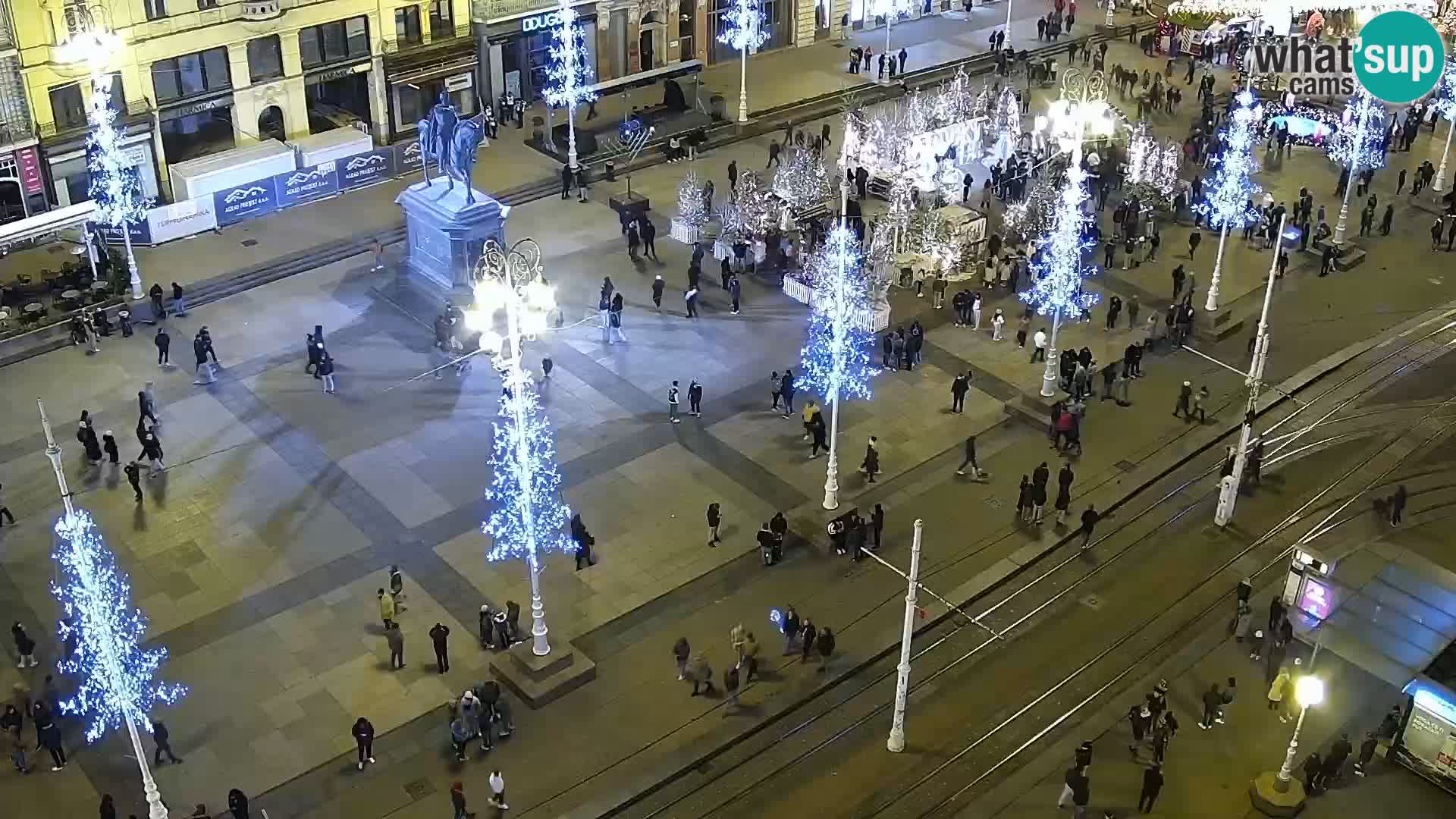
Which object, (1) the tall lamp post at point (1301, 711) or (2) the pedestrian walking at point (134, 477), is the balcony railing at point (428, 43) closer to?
(2) the pedestrian walking at point (134, 477)

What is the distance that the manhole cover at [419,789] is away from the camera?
86.3 ft

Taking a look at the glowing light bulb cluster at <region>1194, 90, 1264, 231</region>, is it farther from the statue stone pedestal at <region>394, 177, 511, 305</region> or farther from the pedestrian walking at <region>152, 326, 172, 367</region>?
the pedestrian walking at <region>152, 326, 172, 367</region>

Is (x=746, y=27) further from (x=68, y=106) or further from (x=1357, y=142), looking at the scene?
(x=68, y=106)

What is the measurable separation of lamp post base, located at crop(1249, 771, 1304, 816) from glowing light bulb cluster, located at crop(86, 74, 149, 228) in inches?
1300

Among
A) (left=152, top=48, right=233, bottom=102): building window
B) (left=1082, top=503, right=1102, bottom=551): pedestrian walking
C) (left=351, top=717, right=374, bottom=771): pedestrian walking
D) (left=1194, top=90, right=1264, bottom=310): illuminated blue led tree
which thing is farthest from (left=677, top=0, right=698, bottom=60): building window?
(left=351, top=717, right=374, bottom=771): pedestrian walking

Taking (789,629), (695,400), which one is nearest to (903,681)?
(789,629)

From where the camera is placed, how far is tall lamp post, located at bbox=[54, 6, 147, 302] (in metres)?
41.5

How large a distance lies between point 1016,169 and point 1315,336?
12.4 m

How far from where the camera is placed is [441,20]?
2094 inches

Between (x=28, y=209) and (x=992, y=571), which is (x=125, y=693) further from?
(x=28, y=209)

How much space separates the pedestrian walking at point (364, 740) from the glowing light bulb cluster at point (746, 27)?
122 ft

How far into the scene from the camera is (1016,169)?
5081 centimetres

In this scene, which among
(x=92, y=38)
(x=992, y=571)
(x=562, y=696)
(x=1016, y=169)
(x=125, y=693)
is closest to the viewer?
(x=125, y=693)

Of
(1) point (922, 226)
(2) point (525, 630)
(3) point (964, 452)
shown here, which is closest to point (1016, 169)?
(1) point (922, 226)
